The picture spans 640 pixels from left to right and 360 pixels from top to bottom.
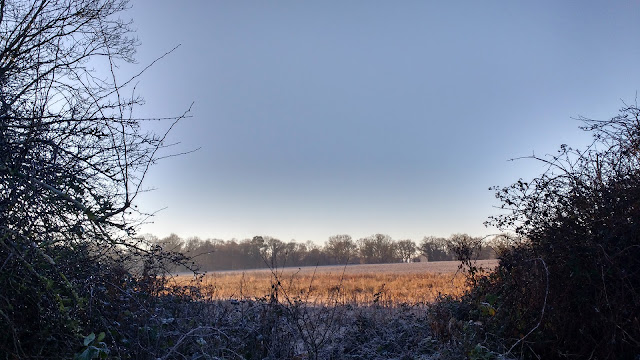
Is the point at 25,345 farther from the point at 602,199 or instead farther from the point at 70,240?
the point at 602,199

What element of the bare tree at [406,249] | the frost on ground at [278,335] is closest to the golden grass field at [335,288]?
the frost on ground at [278,335]

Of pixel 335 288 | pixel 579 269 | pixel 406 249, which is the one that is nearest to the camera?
pixel 579 269

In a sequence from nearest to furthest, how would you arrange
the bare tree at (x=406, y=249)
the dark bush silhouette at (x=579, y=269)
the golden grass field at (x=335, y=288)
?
the dark bush silhouette at (x=579, y=269) < the golden grass field at (x=335, y=288) < the bare tree at (x=406, y=249)

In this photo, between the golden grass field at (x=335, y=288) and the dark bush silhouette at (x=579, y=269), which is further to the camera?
the golden grass field at (x=335, y=288)

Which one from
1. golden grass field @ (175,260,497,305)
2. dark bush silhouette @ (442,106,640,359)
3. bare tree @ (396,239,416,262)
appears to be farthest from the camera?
bare tree @ (396,239,416,262)

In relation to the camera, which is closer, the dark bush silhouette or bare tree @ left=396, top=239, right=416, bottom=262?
the dark bush silhouette

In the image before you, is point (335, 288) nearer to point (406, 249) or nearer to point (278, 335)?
point (278, 335)

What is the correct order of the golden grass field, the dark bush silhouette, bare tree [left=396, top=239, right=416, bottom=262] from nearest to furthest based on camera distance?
1. the dark bush silhouette
2. the golden grass field
3. bare tree [left=396, top=239, right=416, bottom=262]

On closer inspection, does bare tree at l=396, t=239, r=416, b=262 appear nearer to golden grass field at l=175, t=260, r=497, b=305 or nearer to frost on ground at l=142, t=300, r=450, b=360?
golden grass field at l=175, t=260, r=497, b=305

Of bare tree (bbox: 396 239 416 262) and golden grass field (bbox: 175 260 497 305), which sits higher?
bare tree (bbox: 396 239 416 262)

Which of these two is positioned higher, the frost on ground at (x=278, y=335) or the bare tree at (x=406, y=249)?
the bare tree at (x=406, y=249)

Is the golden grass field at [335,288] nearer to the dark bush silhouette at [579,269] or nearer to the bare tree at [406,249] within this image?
the dark bush silhouette at [579,269]

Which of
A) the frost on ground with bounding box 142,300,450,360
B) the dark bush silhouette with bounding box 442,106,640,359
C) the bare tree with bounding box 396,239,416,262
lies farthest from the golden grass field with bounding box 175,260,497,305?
the bare tree with bounding box 396,239,416,262

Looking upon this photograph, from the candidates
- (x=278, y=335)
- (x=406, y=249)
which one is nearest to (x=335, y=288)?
(x=278, y=335)
